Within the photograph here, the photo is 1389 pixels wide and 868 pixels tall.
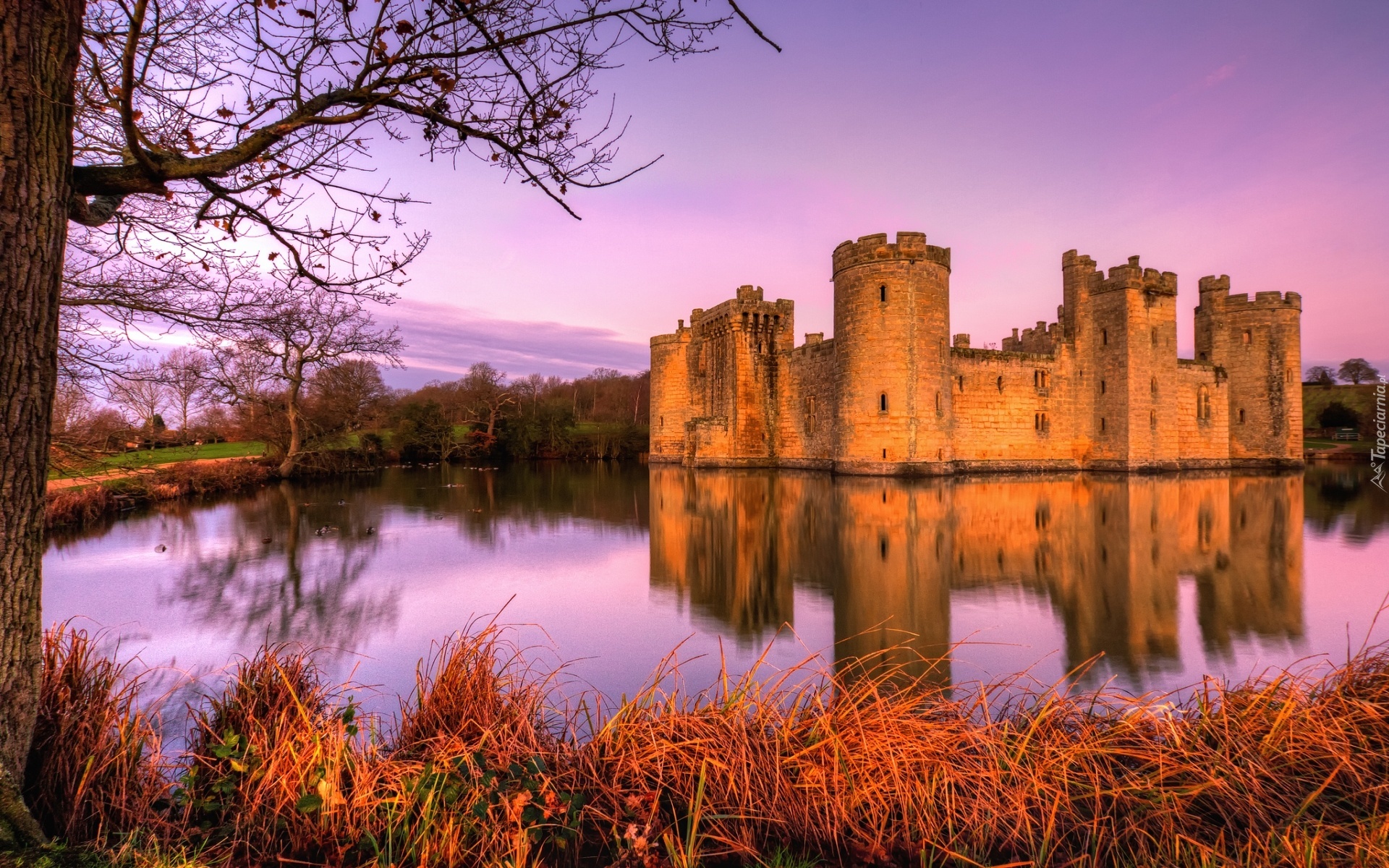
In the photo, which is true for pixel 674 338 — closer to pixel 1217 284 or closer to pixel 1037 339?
pixel 1037 339

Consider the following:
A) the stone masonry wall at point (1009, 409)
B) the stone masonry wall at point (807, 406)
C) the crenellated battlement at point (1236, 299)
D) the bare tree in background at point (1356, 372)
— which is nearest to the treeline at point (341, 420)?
the stone masonry wall at point (807, 406)

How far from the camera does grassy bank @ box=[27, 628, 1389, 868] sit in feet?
8.02

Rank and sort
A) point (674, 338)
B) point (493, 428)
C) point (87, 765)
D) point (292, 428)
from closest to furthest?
point (87, 765)
point (292, 428)
point (674, 338)
point (493, 428)

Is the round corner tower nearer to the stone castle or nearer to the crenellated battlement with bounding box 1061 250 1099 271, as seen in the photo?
the stone castle

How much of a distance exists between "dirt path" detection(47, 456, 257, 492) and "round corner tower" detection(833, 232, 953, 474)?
20149mm

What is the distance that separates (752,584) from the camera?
26.6 ft

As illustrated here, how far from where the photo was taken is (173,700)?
4.47 m

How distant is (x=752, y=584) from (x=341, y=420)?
2621 centimetres

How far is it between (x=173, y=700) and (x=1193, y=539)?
1427 centimetres

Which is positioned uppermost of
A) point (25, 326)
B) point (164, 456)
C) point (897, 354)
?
point (897, 354)

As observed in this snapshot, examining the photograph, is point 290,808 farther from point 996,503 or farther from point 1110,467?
point 1110,467

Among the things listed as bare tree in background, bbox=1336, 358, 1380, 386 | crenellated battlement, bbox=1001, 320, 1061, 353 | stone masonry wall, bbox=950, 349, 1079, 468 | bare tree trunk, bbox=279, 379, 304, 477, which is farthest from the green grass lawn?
bare tree in background, bbox=1336, 358, 1380, 386

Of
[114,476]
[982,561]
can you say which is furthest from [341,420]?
[982,561]

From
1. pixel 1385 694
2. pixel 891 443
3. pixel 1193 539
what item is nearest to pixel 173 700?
pixel 1385 694
